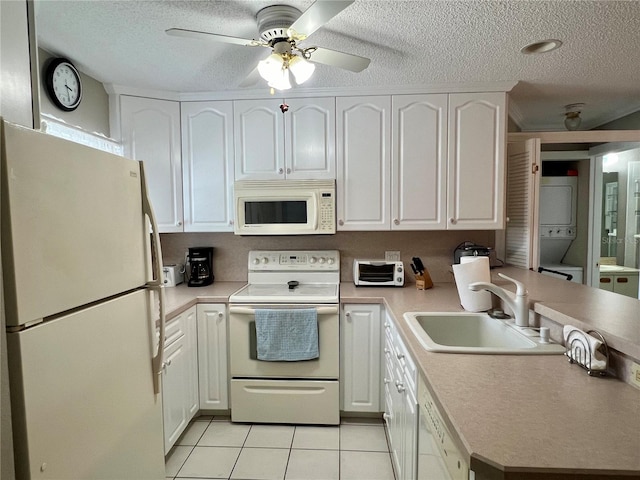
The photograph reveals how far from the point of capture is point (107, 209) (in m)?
1.11

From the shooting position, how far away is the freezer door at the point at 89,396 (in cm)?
81

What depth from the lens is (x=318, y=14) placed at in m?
1.26

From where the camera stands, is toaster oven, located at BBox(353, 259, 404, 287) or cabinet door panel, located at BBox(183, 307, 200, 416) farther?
toaster oven, located at BBox(353, 259, 404, 287)

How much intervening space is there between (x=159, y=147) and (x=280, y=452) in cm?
227

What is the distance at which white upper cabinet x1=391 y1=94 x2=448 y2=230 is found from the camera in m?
2.44

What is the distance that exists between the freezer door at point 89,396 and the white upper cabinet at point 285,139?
4.88 feet

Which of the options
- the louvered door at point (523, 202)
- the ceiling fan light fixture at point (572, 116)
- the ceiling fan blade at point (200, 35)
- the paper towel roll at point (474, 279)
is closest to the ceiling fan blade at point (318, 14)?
the ceiling fan blade at point (200, 35)

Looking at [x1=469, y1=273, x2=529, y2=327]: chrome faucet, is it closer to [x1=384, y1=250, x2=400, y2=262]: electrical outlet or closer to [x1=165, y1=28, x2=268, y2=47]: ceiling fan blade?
[x1=384, y1=250, x2=400, y2=262]: electrical outlet

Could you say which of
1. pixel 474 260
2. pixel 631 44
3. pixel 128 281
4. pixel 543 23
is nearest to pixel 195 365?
pixel 128 281

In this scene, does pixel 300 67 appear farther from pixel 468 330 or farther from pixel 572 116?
pixel 572 116

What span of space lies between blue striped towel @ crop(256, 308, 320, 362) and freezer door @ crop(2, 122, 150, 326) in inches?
43.5

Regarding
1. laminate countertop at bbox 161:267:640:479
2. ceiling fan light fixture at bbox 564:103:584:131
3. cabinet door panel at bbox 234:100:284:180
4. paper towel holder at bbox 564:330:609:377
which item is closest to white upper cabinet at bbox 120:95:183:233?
cabinet door panel at bbox 234:100:284:180

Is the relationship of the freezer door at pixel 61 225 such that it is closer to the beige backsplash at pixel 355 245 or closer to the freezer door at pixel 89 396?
the freezer door at pixel 89 396

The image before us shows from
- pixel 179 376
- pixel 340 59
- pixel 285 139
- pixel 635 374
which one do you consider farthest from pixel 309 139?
pixel 635 374
